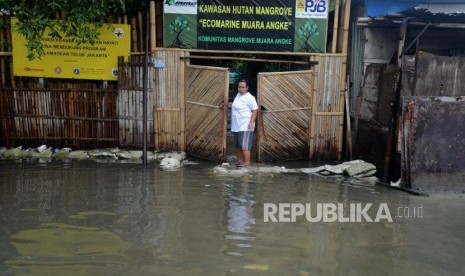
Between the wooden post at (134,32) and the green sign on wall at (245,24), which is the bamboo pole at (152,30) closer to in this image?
the green sign on wall at (245,24)

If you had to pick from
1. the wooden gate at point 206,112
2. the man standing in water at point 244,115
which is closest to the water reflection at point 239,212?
the man standing in water at point 244,115

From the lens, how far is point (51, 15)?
Result: 29.5 ft

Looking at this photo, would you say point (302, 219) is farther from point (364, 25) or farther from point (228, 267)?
point (364, 25)

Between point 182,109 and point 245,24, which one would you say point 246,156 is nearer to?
point 182,109

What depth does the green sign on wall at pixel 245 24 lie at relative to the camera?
9.34 m

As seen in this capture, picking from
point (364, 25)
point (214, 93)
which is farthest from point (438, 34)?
point (214, 93)

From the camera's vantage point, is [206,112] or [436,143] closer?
[436,143]

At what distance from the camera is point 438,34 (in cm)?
977

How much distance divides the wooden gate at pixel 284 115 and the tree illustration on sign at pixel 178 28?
5.54 ft

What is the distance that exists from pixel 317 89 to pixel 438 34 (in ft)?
8.84

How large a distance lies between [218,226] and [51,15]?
5.76 meters

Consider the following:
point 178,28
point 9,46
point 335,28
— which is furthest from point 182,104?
point 9,46

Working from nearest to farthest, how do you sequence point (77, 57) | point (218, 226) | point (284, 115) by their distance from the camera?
point (218, 226) < point (284, 115) < point (77, 57)

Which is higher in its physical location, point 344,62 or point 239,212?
point 344,62
